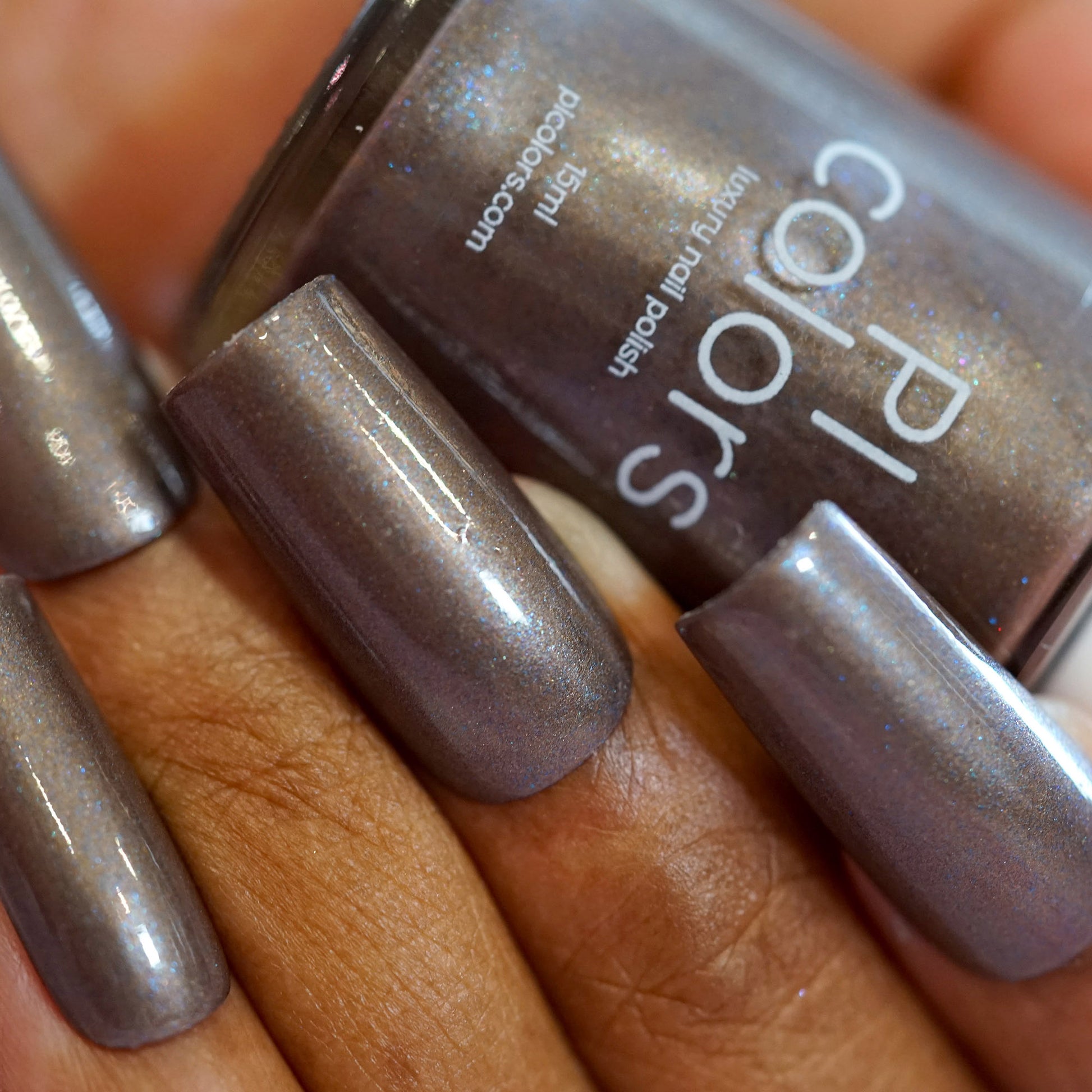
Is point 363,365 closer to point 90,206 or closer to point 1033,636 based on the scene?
point 90,206

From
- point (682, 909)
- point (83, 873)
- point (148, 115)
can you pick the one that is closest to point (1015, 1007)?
point (682, 909)

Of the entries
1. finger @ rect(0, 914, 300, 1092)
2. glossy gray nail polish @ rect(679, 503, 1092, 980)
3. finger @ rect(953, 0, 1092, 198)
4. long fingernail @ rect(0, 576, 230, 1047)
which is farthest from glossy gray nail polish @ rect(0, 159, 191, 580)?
finger @ rect(953, 0, 1092, 198)

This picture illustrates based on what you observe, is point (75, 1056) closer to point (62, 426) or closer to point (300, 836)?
point (300, 836)

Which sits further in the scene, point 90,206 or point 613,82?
point 90,206

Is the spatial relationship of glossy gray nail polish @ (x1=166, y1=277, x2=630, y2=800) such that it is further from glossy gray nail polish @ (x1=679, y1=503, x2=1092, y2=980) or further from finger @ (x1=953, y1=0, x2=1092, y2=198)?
finger @ (x1=953, y1=0, x2=1092, y2=198)

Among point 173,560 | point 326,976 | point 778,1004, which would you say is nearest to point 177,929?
point 326,976

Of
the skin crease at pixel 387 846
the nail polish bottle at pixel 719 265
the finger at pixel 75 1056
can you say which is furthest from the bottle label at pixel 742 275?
the finger at pixel 75 1056

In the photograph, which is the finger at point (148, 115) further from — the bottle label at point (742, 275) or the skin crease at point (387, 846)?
the bottle label at point (742, 275)
